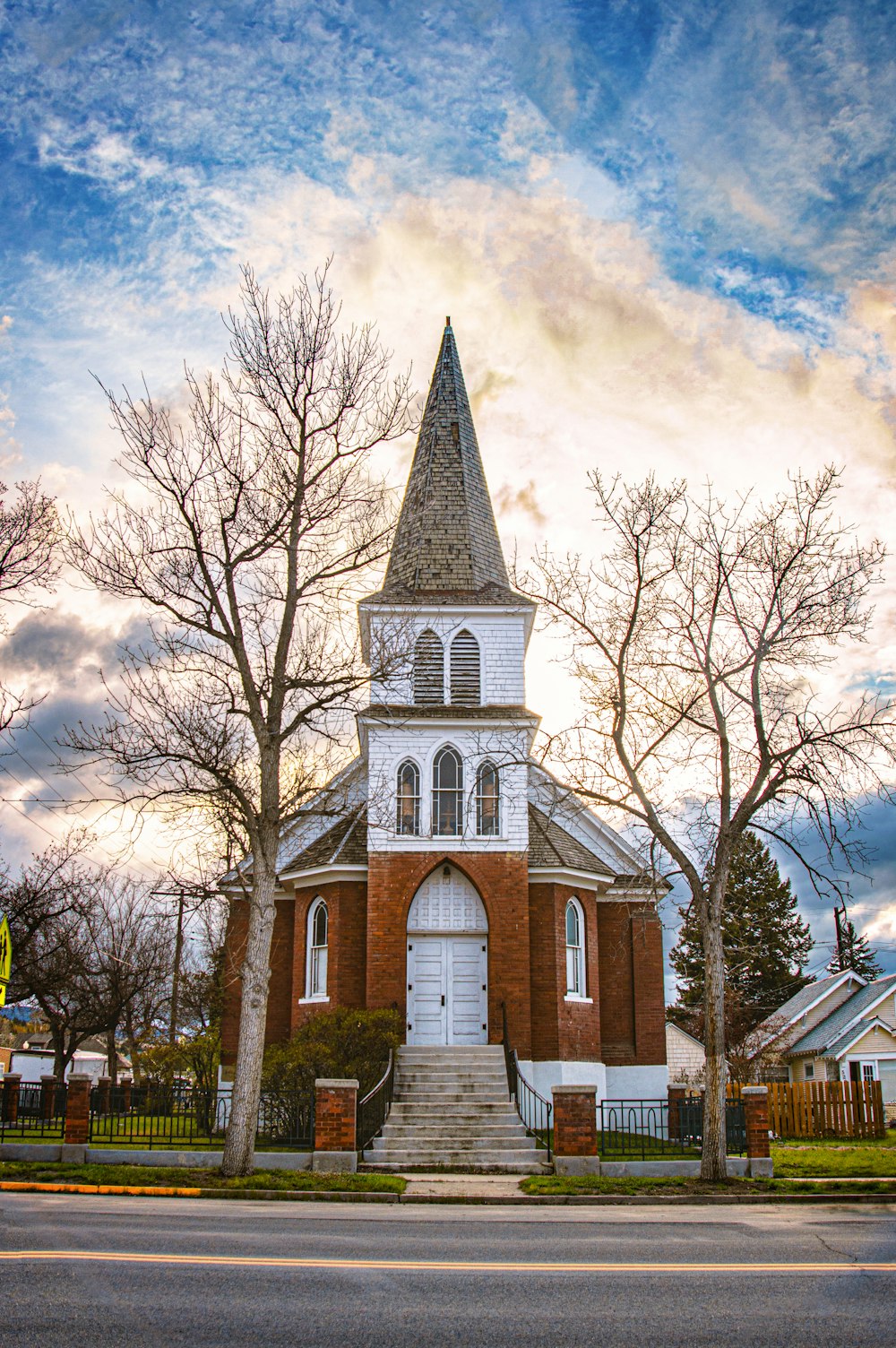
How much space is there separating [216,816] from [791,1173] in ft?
35.3

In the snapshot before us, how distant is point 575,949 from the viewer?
81.5ft

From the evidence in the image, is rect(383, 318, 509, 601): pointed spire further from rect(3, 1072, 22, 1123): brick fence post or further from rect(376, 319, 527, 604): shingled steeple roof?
rect(3, 1072, 22, 1123): brick fence post

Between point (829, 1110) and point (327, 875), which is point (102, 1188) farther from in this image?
point (829, 1110)

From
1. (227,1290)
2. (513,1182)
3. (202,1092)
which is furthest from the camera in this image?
(202,1092)

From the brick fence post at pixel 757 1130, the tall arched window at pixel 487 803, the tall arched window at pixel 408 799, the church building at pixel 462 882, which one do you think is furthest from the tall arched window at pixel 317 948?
the brick fence post at pixel 757 1130

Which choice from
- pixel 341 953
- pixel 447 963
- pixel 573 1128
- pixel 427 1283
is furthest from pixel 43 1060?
pixel 427 1283

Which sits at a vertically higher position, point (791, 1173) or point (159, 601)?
point (159, 601)

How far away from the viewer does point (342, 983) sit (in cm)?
2352

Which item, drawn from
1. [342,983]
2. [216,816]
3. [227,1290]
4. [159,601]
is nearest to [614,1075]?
[342,983]

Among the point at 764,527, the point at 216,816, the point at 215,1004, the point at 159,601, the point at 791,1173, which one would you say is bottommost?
the point at 791,1173

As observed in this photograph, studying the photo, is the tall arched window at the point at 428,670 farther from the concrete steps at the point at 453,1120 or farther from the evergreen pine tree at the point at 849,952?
the evergreen pine tree at the point at 849,952

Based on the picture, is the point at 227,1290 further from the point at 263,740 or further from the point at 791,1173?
the point at 791,1173

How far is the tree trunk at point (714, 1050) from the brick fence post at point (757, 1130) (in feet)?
1.63

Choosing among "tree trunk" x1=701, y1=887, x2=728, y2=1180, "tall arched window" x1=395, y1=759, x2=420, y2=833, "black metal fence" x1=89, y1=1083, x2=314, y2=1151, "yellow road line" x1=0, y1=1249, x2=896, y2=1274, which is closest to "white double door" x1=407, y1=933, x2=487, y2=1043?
"tall arched window" x1=395, y1=759, x2=420, y2=833
